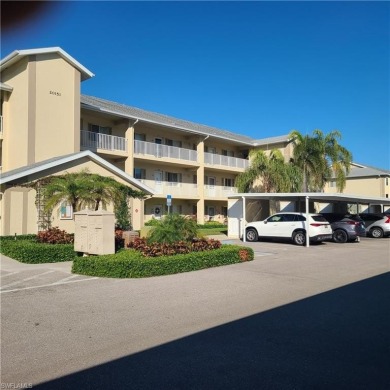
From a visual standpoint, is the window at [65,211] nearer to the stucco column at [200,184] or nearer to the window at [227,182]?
the stucco column at [200,184]

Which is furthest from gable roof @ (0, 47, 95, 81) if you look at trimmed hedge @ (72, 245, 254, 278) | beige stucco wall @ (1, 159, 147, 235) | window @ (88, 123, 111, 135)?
trimmed hedge @ (72, 245, 254, 278)

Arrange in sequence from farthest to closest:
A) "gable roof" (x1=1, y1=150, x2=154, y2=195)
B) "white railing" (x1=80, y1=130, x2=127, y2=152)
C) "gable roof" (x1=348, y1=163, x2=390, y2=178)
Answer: "gable roof" (x1=348, y1=163, x2=390, y2=178), "white railing" (x1=80, y1=130, x2=127, y2=152), "gable roof" (x1=1, y1=150, x2=154, y2=195)

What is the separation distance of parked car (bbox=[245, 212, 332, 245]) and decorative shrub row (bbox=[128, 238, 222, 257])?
7905mm

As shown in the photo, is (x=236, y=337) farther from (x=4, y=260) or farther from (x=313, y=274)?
(x=4, y=260)

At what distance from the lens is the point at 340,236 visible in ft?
74.1

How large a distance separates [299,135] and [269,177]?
4.62m

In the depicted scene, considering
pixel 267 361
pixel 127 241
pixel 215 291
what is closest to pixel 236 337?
pixel 267 361

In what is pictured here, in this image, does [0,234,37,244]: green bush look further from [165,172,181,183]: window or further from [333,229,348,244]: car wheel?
[165,172,181,183]: window

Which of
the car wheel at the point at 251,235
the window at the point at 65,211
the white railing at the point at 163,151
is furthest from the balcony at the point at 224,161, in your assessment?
the window at the point at 65,211

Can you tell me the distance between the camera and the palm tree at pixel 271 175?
31.0m

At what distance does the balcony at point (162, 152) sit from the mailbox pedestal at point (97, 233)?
1642 cm

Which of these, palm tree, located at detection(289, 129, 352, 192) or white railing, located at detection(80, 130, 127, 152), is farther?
palm tree, located at detection(289, 129, 352, 192)

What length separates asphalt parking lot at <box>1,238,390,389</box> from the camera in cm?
427

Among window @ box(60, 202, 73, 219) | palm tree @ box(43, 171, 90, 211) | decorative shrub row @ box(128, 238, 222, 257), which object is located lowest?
decorative shrub row @ box(128, 238, 222, 257)
